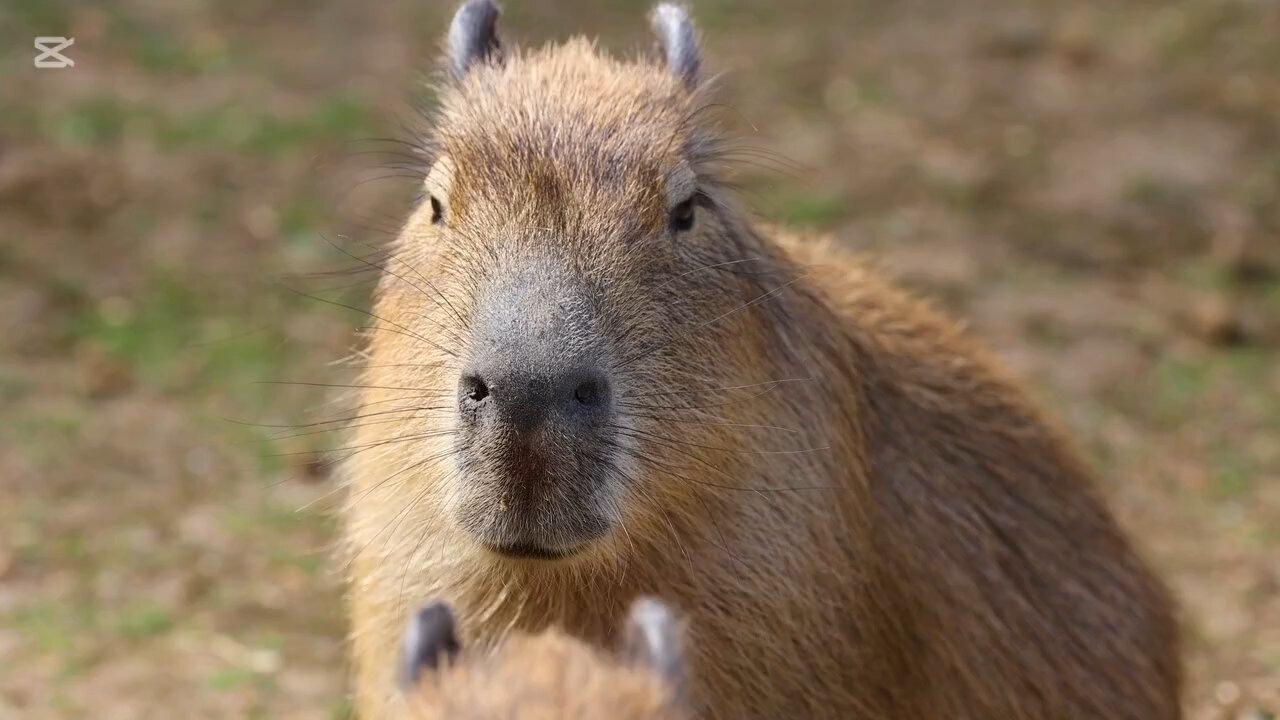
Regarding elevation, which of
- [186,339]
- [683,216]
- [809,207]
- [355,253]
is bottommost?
[186,339]

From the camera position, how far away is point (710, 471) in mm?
3773

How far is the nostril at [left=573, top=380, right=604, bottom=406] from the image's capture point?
328 cm

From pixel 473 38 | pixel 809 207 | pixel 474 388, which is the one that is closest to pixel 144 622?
pixel 473 38

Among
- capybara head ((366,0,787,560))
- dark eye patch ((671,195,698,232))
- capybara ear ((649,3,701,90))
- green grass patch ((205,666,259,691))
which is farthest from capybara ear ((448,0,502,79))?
green grass patch ((205,666,259,691))

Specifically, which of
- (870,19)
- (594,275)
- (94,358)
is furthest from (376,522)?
(870,19)

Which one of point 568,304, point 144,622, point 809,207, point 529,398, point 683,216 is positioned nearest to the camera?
point 529,398

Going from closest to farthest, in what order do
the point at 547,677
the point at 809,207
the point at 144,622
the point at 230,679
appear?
1. the point at 547,677
2. the point at 230,679
3. the point at 144,622
4. the point at 809,207

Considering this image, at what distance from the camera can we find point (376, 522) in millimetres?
4055

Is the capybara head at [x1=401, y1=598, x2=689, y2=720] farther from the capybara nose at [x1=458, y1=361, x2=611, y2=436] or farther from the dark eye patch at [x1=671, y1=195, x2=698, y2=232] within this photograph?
the dark eye patch at [x1=671, y1=195, x2=698, y2=232]

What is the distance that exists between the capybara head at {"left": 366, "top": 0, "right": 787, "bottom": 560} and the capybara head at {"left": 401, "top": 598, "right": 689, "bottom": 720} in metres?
0.53

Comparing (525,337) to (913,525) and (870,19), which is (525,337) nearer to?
(913,525)

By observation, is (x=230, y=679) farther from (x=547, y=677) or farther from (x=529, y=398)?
(x=547, y=677)

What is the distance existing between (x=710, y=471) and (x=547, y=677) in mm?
1153

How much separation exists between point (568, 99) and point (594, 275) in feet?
1.96
